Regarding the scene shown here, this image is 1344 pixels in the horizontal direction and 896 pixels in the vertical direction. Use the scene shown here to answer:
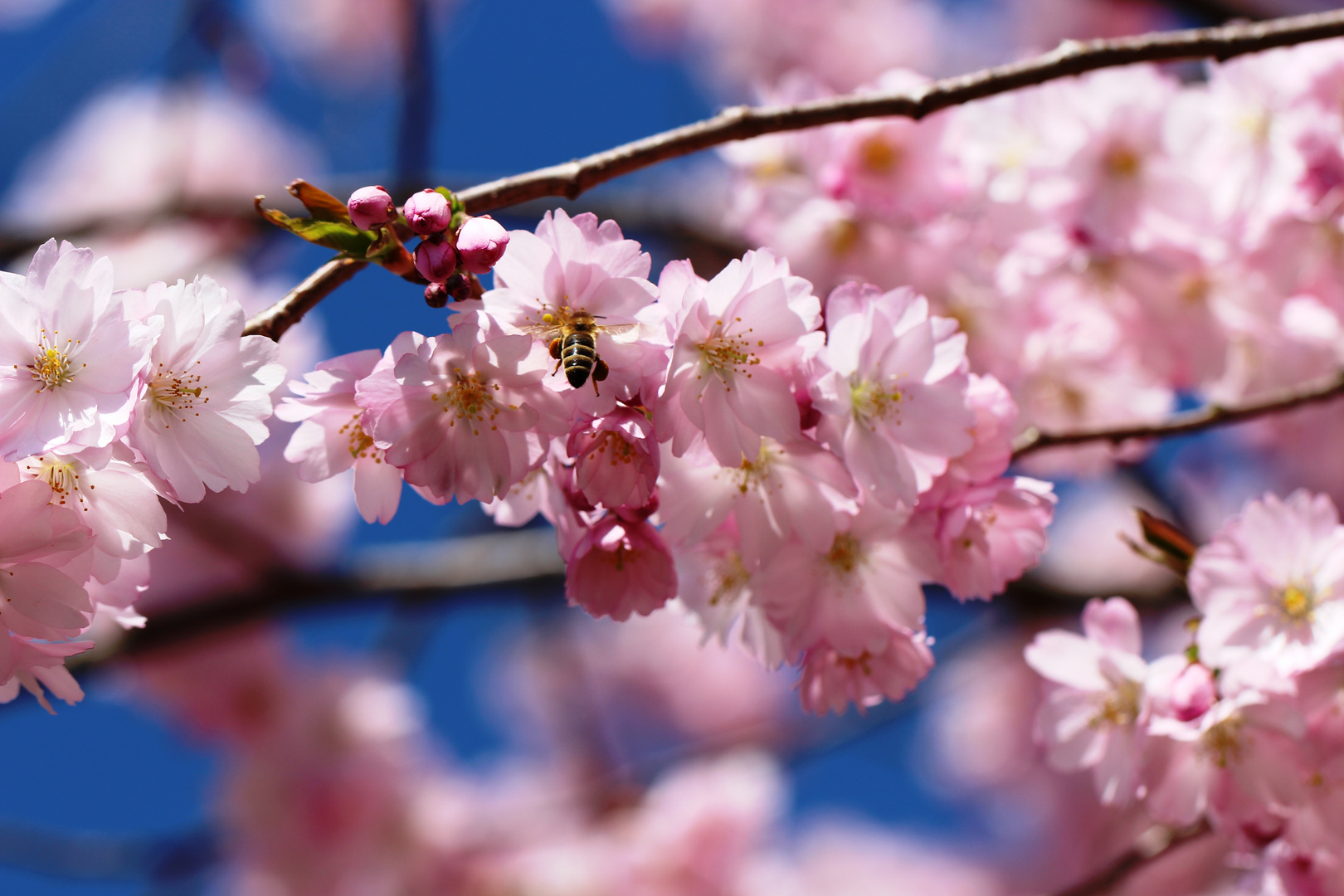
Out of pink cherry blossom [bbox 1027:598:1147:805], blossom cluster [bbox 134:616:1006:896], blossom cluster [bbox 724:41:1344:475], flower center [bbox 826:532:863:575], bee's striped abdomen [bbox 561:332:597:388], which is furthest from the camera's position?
blossom cluster [bbox 134:616:1006:896]

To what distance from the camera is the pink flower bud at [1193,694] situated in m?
1.15

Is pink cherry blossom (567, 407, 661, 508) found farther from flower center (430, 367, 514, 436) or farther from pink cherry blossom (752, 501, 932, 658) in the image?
pink cherry blossom (752, 501, 932, 658)

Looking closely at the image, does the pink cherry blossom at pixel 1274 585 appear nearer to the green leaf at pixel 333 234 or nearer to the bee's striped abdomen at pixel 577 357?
the bee's striped abdomen at pixel 577 357

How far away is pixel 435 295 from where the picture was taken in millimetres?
881

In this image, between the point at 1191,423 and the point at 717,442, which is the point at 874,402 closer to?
the point at 717,442

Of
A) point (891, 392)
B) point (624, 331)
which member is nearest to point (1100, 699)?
point (891, 392)

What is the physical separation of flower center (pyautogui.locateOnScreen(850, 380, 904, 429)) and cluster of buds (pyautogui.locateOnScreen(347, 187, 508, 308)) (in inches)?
14.2

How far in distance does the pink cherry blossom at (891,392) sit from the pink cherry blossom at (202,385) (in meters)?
0.50

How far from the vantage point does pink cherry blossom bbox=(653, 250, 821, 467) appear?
920mm

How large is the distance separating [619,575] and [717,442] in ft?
0.59

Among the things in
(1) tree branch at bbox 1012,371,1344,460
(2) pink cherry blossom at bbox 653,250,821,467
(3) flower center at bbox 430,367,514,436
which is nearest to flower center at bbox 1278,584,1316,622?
(1) tree branch at bbox 1012,371,1344,460

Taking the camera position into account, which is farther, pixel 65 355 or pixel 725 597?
pixel 725 597

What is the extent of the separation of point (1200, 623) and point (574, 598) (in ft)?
2.35

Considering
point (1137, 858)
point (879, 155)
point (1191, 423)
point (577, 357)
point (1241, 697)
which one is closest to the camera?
point (577, 357)
